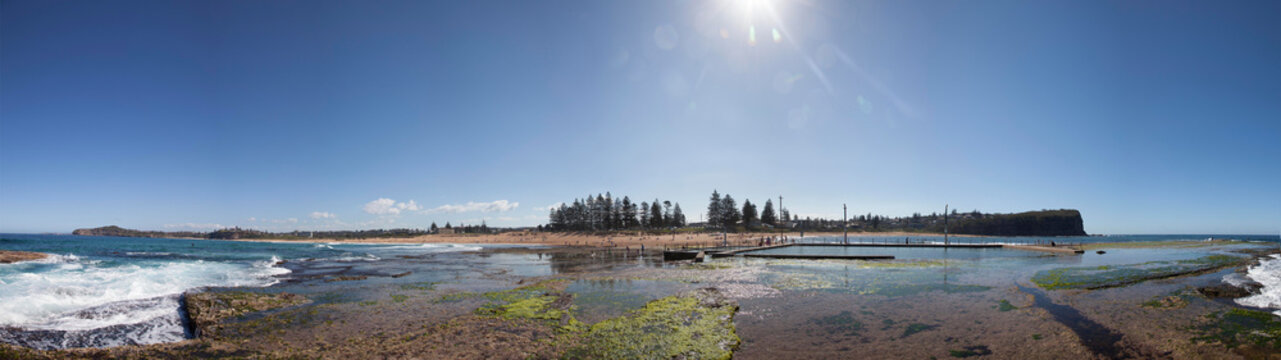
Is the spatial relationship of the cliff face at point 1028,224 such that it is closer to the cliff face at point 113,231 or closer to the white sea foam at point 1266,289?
the white sea foam at point 1266,289

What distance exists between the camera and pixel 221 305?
1490 centimetres

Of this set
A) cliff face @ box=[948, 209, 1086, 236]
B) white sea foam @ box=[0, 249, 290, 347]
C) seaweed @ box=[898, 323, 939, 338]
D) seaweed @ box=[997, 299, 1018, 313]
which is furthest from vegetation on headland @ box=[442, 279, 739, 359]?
cliff face @ box=[948, 209, 1086, 236]

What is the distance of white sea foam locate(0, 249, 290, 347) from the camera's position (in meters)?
12.0

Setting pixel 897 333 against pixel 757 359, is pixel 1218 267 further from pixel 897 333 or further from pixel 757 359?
pixel 757 359

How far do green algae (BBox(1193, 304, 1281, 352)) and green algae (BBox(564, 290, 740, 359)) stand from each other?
11.8 metres

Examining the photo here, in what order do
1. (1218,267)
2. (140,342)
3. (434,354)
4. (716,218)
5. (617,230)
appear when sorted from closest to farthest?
(434,354), (140,342), (1218,267), (617,230), (716,218)

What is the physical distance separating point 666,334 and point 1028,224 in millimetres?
207681

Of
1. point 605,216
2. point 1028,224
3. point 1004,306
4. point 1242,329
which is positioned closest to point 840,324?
point 1004,306

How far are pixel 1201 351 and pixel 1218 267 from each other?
30.9m

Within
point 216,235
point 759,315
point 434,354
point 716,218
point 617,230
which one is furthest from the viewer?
point 216,235

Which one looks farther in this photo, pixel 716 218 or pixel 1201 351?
pixel 716 218

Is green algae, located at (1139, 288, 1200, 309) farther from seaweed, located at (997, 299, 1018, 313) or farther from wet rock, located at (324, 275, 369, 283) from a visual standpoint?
wet rock, located at (324, 275, 369, 283)

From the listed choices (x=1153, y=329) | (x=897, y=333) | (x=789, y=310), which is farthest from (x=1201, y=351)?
(x=789, y=310)

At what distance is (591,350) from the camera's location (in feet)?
34.4
